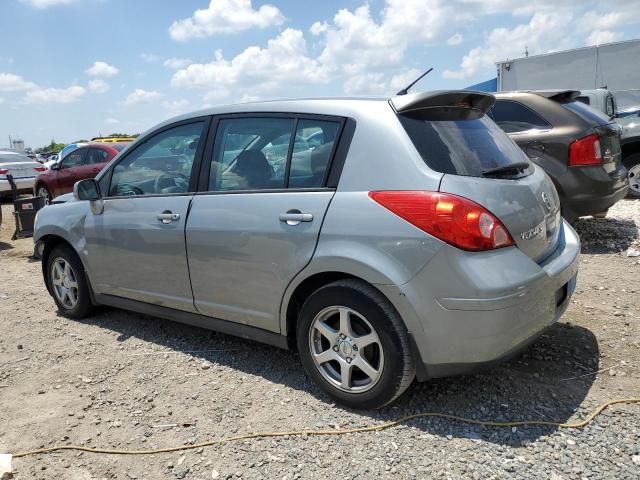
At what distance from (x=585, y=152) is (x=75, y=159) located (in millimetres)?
10213

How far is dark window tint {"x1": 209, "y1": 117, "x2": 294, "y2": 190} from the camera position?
3256 millimetres

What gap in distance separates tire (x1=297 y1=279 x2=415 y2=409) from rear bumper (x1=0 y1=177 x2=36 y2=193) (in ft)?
43.7

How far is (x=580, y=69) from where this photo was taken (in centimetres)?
1747

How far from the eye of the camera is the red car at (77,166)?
1143 cm

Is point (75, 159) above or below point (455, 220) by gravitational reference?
above

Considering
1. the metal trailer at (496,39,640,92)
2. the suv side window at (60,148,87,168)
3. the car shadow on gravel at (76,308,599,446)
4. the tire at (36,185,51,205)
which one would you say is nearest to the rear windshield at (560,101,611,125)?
the car shadow on gravel at (76,308,599,446)

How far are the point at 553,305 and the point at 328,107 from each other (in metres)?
1.64

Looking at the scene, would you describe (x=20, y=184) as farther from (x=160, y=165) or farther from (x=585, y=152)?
(x=585, y=152)

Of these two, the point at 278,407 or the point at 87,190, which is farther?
the point at 87,190

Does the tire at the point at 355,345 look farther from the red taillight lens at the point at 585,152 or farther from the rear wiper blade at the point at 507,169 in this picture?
the red taillight lens at the point at 585,152

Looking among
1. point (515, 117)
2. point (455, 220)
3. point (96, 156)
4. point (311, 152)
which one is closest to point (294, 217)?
point (311, 152)

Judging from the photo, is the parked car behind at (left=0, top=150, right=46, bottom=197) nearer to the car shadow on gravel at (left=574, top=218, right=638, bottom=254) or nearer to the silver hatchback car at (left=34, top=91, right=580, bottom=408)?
the silver hatchback car at (left=34, top=91, right=580, bottom=408)

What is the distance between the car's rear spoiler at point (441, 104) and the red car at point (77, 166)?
9.51 metres

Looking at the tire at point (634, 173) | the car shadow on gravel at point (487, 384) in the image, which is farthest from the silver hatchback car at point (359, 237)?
the tire at point (634, 173)
